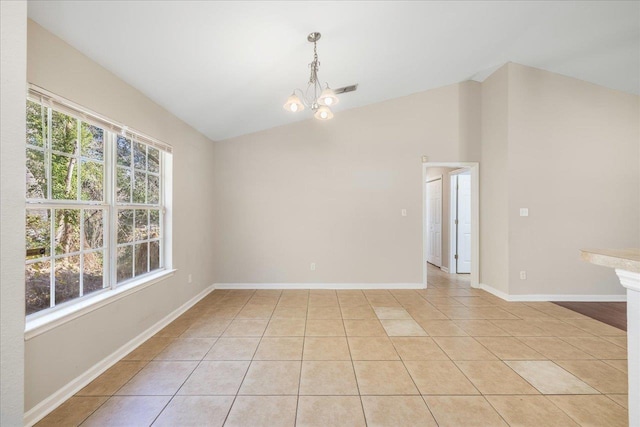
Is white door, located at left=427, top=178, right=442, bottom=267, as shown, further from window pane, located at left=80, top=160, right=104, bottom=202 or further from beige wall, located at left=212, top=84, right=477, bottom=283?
window pane, located at left=80, top=160, right=104, bottom=202

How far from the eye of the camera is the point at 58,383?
1814 mm

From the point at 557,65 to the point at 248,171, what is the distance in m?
4.69

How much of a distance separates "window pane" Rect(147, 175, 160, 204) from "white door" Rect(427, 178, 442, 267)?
5.39 m

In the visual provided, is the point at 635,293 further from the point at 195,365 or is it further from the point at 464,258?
the point at 464,258

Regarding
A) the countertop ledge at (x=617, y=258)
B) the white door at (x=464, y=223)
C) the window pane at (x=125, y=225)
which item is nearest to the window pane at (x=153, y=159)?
the window pane at (x=125, y=225)

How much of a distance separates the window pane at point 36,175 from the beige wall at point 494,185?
495cm

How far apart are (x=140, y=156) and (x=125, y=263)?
1.09 m

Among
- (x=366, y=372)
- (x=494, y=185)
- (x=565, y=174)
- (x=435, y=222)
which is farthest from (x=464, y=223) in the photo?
(x=366, y=372)

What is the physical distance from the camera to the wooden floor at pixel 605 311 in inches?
125

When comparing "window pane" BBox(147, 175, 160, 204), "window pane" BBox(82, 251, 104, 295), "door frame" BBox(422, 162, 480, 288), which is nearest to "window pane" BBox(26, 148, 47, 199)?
"window pane" BBox(82, 251, 104, 295)

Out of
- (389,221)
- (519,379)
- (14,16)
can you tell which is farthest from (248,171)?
(519,379)

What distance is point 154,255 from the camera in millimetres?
3129

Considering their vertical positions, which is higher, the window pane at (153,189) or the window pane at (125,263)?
the window pane at (153,189)

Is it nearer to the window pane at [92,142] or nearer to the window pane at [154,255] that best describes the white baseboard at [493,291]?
the window pane at [154,255]
